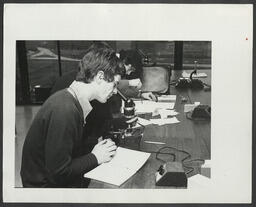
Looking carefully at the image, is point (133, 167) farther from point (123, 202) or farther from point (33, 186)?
point (33, 186)

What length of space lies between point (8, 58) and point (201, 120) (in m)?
0.80

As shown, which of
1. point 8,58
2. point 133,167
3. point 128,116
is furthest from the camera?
point 128,116

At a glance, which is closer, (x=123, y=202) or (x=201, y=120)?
(x=123, y=202)

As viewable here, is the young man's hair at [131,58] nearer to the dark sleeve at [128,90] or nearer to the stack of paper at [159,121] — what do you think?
the dark sleeve at [128,90]

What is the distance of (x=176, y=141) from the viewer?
4.57ft

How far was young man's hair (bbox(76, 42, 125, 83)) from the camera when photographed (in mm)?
1351

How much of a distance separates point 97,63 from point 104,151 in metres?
0.33

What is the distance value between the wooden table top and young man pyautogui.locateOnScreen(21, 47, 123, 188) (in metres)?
0.10

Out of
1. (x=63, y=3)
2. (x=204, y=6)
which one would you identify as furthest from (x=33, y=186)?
(x=204, y=6)

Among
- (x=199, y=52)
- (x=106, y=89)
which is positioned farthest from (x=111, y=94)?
(x=199, y=52)

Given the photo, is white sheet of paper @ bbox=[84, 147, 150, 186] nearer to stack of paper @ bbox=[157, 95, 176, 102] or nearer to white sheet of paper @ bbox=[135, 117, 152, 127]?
white sheet of paper @ bbox=[135, 117, 152, 127]

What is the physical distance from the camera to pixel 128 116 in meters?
1.47

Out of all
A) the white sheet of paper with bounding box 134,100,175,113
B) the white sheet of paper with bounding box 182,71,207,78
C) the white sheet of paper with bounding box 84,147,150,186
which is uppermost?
the white sheet of paper with bounding box 182,71,207,78

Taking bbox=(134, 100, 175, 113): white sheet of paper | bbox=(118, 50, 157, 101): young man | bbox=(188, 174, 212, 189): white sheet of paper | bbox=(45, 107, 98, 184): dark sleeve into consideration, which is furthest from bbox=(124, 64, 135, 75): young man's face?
bbox=(188, 174, 212, 189): white sheet of paper
